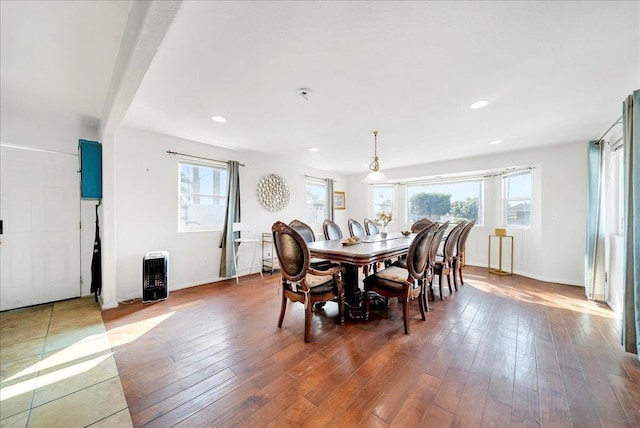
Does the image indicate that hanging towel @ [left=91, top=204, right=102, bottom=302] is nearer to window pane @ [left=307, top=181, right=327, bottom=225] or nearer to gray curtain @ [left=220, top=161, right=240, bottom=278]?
gray curtain @ [left=220, top=161, right=240, bottom=278]

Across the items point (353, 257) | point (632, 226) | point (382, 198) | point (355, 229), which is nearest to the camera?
point (632, 226)

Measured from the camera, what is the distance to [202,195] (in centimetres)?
421

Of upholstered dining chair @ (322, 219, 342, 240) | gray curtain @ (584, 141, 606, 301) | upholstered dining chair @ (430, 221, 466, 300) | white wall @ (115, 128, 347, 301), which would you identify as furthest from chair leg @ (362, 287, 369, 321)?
gray curtain @ (584, 141, 606, 301)

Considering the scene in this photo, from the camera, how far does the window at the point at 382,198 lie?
681 cm

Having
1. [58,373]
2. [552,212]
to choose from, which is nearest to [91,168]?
[58,373]

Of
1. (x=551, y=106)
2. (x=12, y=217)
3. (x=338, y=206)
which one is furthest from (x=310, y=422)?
(x=338, y=206)

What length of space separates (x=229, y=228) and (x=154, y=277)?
1345 mm

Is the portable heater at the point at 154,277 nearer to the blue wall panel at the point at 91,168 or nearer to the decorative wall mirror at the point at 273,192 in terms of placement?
the blue wall panel at the point at 91,168

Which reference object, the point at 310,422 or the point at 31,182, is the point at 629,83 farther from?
the point at 31,182

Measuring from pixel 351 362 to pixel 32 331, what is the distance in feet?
10.6

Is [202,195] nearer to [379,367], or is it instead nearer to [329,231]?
[329,231]

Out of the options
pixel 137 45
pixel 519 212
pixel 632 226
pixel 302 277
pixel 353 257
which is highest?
pixel 137 45

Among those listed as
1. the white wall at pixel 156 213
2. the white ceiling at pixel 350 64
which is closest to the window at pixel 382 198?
the white ceiling at pixel 350 64

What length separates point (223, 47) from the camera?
170 centimetres
